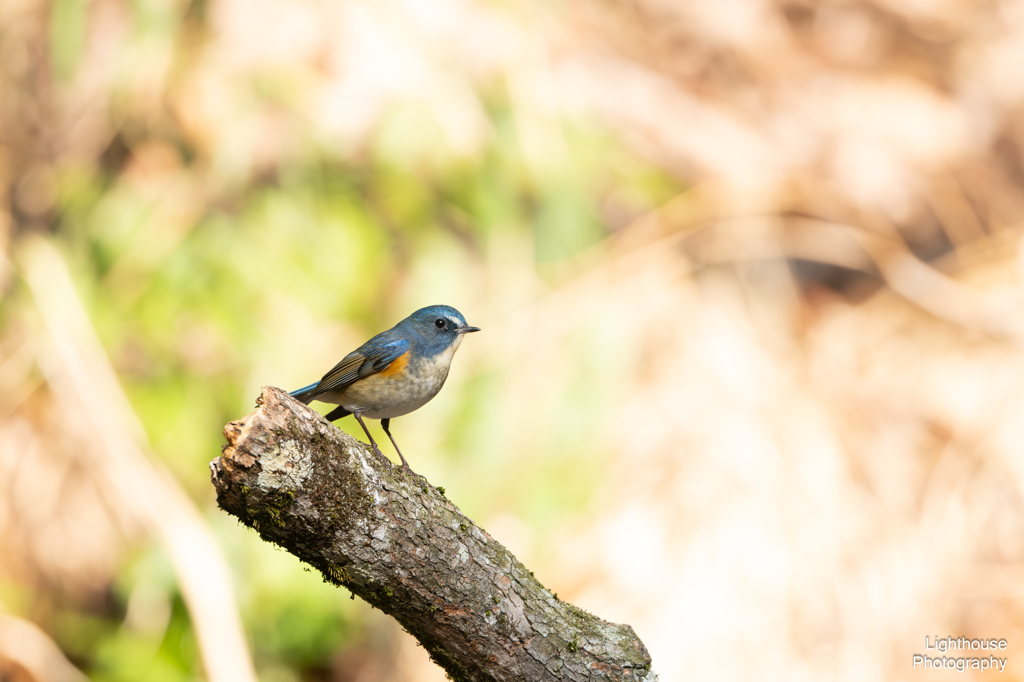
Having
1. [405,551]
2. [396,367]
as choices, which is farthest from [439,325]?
[405,551]

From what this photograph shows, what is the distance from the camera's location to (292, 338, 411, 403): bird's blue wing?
2678 mm

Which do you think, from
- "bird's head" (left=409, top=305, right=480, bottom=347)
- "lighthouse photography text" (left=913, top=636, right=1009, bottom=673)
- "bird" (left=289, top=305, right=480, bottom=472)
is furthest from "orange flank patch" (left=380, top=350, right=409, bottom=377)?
"lighthouse photography text" (left=913, top=636, right=1009, bottom=673)

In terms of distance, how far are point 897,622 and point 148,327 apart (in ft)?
19.2

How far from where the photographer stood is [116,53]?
566 centimetres

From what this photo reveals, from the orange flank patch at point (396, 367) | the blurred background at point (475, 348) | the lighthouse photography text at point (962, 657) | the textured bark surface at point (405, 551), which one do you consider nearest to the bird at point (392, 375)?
the orange flank patch at point (396, 367)

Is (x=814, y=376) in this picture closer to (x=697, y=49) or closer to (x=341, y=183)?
(x=697, y=49)

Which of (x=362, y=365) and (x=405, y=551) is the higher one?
(x=362, y=365)

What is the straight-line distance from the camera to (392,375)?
8.60ft

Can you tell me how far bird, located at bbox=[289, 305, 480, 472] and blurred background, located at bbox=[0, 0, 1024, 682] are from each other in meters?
2.47

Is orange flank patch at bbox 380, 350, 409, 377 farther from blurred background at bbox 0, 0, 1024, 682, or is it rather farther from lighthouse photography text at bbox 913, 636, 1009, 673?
lighthouse photography text at bbox 913, 636, 1009, 673

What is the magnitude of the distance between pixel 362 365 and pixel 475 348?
9.38ft

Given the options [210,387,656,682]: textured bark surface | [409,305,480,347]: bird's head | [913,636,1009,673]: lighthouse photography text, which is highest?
[913,636,1009,673]: lighthouse photography text

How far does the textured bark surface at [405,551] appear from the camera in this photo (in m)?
1.52

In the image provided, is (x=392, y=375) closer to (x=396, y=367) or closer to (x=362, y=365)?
(x=396, y=367)
